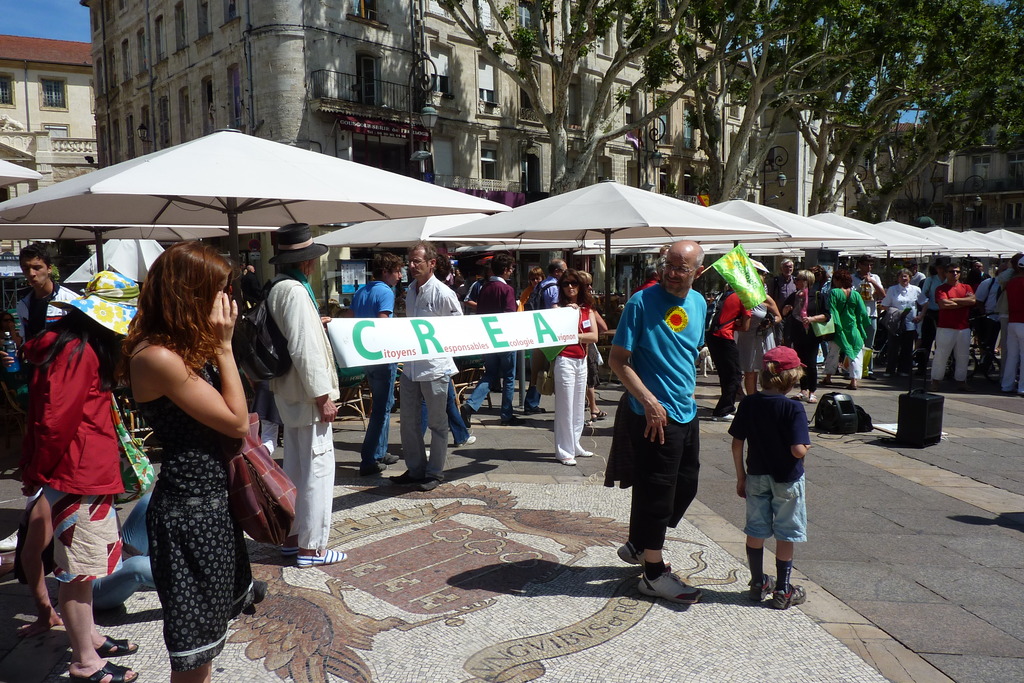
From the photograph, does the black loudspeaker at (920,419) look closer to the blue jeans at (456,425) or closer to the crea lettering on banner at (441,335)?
the crea lettering on banner at (441,335)

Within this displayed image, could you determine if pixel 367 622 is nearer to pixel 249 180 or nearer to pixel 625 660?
pixel 625 660

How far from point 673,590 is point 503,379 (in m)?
5.03

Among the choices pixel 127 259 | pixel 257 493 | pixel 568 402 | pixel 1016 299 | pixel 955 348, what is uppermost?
pixel 127 259

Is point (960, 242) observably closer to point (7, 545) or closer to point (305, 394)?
point (305, 394)

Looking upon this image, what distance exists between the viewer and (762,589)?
12.9ft

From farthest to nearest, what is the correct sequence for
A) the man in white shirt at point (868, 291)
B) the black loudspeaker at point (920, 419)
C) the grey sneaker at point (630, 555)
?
the man in white shirt at point (868, 291) < the black loudspeaker at point (920, 419) < the grey sneaker at point (630, 555)

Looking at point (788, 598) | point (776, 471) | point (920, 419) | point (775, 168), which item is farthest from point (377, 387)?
point (775, 168)

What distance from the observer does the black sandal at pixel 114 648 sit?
3211mm

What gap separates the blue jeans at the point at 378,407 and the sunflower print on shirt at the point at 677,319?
2.81 m

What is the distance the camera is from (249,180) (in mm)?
4809

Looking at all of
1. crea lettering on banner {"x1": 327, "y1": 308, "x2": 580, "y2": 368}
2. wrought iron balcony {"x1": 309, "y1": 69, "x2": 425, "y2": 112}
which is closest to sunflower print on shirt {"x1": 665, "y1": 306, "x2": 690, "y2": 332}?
crea lettering on banner {"x1": 327, "y1": 308, "x2": 580, "y2": 368}

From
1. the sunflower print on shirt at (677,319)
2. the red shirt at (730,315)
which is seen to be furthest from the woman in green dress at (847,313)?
the sunflower print on shirt at (677,319)

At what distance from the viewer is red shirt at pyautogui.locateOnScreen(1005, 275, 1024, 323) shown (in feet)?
36.8

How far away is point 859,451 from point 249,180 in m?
6.00
